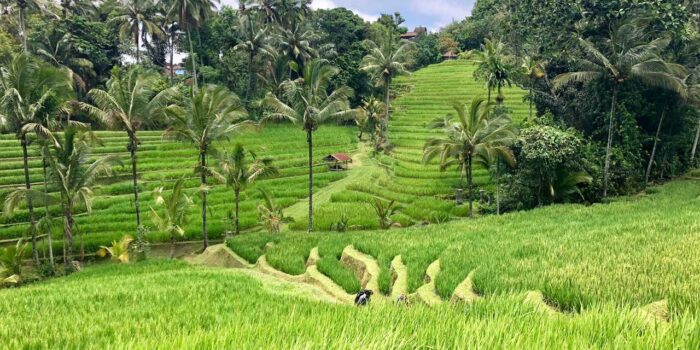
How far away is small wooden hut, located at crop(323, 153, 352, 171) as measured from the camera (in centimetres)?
2820

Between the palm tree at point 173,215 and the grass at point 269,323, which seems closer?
the grass at point 269,323

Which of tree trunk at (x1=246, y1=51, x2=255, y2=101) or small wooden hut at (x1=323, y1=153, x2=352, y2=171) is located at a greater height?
tree trunk at (x1=246, y1=51, x2=255, y2=101)

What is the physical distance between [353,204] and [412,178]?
19.8 feet

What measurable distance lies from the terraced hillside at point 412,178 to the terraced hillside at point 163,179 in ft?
9.98

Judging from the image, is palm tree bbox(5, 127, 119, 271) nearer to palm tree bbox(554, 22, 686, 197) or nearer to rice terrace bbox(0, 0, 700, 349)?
rice terrace bbox(0, 0, 700, 349)

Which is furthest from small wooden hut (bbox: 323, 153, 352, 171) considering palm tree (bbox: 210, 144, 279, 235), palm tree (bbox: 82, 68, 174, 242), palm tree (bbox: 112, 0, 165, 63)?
palm tree (bbox: 112, 0, 165, 63)

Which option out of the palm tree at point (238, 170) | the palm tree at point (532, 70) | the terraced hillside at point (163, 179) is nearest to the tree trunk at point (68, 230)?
the terraced hillside at point (163, 179)

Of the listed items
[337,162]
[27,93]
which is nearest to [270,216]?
[27,93]

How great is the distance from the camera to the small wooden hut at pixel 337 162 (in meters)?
28.2

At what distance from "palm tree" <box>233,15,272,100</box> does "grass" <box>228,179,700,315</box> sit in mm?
25827

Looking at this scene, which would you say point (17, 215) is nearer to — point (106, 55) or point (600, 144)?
point (106, 55)

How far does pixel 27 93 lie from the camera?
48.5 ft

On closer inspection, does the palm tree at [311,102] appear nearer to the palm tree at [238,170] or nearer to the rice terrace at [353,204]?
the rice terrace at [353,204]

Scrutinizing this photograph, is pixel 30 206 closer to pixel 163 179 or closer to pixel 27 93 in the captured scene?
pixel 27 93
